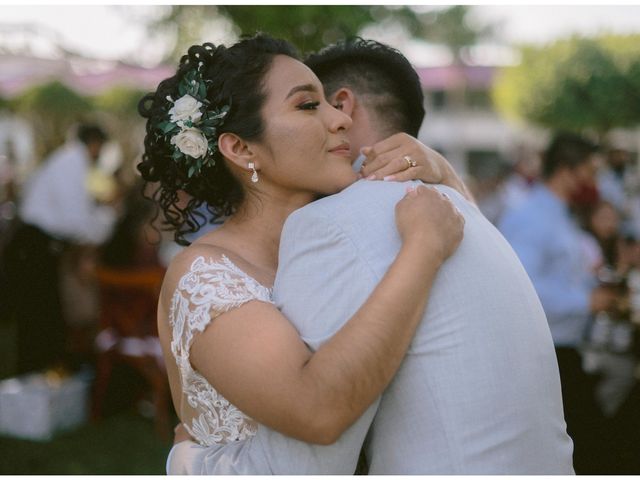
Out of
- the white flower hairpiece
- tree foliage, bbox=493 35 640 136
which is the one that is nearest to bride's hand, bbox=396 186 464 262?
the white flower hairpiece

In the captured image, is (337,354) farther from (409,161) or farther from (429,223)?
(409,161)

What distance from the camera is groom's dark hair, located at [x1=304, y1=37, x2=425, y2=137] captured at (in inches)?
87.6

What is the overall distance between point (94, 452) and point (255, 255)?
392 cm

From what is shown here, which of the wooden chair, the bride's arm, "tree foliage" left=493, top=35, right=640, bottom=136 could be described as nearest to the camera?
the bride's arm

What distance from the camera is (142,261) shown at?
240 inches

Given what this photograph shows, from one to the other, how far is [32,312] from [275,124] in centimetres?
516

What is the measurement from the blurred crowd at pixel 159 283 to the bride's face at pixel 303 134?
187 centimetres

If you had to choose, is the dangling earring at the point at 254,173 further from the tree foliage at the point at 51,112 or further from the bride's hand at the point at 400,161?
the tree foliage at the point at 51,112

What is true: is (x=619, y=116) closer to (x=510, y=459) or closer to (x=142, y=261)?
(x=142, y=261)

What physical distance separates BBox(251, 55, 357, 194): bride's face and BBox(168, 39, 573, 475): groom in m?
0.32

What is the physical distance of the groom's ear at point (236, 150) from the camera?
217 centimetres

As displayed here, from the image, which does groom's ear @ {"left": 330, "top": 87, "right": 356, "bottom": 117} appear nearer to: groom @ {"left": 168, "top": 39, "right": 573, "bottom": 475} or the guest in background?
groom @ {"left": 168, "top": 39, "right": 573, "bottom": 475}

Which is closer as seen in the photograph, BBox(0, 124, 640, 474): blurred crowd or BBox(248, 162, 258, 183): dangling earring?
BBox(248, 162, 258, 183): dangling earring

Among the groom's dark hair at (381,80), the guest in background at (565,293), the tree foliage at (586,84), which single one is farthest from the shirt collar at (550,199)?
the tree foliage at (586,84)
